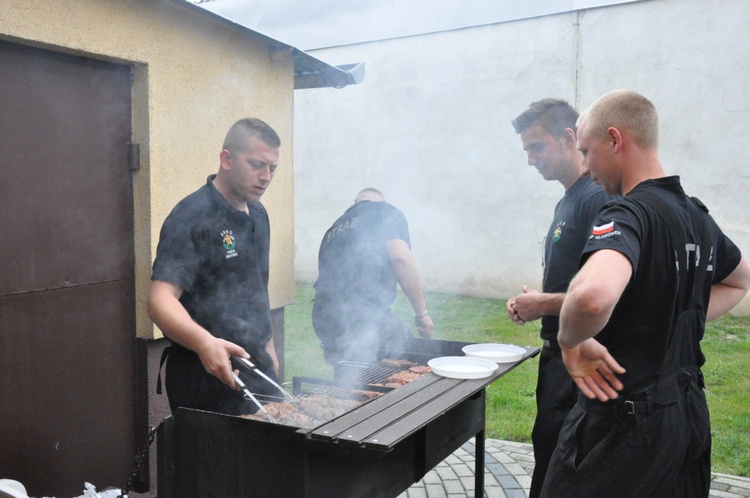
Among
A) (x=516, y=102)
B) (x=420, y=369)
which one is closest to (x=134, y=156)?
(x=420, y=369)

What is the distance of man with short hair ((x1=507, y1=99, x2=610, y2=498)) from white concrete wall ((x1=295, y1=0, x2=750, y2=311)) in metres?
4.91

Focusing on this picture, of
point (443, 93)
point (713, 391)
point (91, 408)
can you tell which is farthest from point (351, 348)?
point (443, 93)

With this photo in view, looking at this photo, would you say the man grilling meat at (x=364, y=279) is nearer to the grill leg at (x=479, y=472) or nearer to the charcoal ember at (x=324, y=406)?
the grill leg at (x=479, y=472)

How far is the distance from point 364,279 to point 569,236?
1810mm

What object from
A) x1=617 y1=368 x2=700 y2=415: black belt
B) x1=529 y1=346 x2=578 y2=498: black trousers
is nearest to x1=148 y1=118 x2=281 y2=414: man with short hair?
x1=529 y1=346 x2=578 y2=498: black trousers

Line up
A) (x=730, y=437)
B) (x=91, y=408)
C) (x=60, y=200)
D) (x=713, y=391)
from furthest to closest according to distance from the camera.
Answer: (x=713, y=391) → (x=730, y=437) → (x=91, y=408) → (x=60, y=200)

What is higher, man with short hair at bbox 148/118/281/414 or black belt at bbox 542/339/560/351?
man with short hair at bbox 148/118/281/414

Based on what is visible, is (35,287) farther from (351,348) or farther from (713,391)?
(713,391)

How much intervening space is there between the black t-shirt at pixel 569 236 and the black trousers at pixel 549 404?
0.15 meters

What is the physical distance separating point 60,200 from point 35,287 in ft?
1.59

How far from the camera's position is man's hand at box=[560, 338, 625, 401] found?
2168 millimetres

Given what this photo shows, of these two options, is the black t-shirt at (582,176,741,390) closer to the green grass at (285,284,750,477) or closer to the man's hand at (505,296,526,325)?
the man's hand at (505,296,526,325)

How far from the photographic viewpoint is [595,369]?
2.19 metres

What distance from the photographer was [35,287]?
3.30 metres
